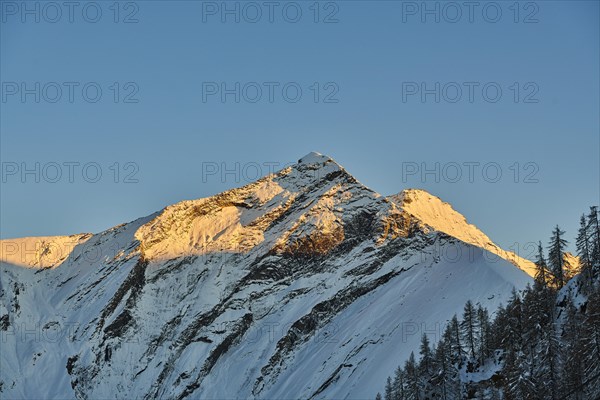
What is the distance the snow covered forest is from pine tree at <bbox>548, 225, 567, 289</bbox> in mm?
53

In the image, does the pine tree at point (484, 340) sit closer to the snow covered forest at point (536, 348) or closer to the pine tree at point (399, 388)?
the snow covered forest at point (536, 348)

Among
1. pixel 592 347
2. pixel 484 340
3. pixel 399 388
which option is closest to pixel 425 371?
pixel 399 388

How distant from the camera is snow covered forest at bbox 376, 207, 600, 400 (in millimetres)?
91875

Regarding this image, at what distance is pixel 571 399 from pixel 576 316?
11.3 m

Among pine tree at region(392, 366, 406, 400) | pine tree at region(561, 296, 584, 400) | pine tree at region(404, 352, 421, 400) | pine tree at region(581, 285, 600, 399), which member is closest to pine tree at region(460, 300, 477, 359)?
pine tree at region(404, 352, 421, 400)

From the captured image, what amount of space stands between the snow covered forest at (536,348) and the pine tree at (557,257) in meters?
0.05

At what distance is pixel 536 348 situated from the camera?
102 meters

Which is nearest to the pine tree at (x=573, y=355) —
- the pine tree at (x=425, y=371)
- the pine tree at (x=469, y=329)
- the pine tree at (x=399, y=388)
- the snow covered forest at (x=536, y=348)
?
the snow covered forest at (x=536, y=348)

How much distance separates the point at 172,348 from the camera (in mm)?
199250

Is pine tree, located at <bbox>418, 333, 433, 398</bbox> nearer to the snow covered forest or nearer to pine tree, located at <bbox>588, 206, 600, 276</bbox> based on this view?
the snow covered forest

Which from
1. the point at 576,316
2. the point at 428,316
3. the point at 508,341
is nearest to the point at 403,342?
the point at 428,316

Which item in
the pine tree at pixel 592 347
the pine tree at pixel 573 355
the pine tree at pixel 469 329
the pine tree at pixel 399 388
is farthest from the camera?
the pine tree at pixel 469 329

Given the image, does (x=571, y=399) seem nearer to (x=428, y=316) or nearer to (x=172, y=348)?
(x=428, y=316)

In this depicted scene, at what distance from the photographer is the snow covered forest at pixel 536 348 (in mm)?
91875
